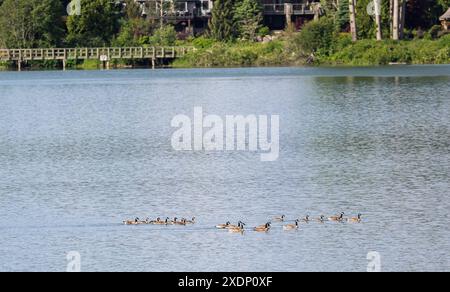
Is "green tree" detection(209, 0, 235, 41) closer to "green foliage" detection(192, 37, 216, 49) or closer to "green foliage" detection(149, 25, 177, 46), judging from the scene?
"green foliage" detection(192, 37, 216, 49)

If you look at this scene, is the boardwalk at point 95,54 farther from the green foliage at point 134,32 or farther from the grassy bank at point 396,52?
the grassy bank at point 396,52

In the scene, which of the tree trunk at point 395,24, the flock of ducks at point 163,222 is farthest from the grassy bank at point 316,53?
the flock of ducks at point 163,222

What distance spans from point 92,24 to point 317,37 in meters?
17.4

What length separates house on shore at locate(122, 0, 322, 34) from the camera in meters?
98.7

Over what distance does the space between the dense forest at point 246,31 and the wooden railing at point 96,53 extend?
1132 mm

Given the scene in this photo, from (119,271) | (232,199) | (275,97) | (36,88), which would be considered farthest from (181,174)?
(36,88)

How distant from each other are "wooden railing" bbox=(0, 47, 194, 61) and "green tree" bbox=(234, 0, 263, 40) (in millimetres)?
5063

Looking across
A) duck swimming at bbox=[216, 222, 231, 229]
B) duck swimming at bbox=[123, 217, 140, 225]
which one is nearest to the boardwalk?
duck swimming at bbox=[123, 217, 140, 225]

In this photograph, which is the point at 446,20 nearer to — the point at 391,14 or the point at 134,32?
the point at 391,14

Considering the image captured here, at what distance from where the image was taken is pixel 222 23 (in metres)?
92.2

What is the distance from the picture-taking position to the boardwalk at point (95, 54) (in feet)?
292

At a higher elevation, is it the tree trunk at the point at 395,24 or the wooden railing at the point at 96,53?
the tree trunk at the point at 395,24
